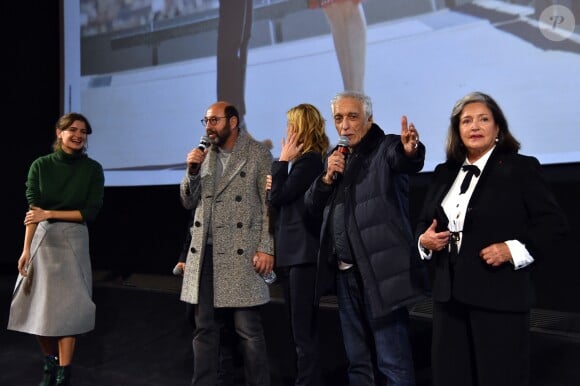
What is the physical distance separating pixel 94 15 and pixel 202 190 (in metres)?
3.19

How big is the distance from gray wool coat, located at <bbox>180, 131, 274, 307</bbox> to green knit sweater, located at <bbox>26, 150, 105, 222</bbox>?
2.05ft

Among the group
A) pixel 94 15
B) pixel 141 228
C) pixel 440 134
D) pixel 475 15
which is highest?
pixel 94 15

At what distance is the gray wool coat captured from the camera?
2566mm

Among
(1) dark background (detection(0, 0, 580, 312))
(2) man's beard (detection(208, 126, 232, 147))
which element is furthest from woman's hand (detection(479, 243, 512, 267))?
(1) dark background (detection(0, 0, 580, 312))

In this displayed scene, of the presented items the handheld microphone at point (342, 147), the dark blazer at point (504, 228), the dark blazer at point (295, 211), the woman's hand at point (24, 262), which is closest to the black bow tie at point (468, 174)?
the dark blazer at point (504, 228)

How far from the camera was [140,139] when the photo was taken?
4.88 metres

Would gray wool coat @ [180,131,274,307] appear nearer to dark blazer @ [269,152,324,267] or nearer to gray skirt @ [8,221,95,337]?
dark blazer @ [269,152,324,267]

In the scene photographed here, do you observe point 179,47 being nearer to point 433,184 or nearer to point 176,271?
point 176,271

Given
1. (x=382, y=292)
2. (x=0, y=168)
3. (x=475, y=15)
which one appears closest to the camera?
(x=382, y=292)


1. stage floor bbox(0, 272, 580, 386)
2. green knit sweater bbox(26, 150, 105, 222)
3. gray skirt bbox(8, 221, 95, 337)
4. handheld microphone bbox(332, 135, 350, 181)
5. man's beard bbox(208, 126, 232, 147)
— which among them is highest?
man's beard bbox(208, 126, 232, 147)

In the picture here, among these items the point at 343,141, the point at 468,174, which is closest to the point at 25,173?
the point at 343,141

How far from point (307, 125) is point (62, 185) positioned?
1216 mm

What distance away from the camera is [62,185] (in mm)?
2971

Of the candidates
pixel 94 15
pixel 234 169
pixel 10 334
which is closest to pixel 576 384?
pixel 234 169
